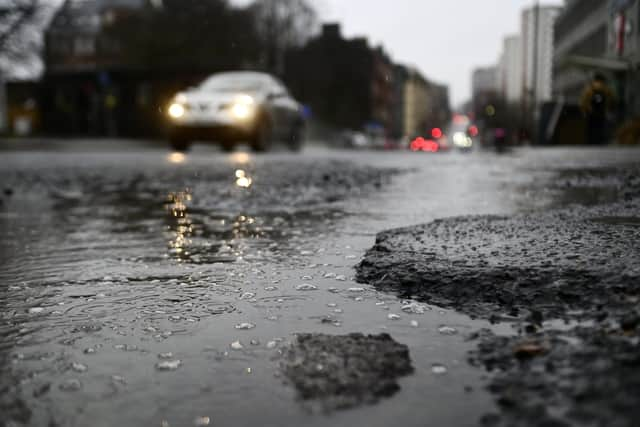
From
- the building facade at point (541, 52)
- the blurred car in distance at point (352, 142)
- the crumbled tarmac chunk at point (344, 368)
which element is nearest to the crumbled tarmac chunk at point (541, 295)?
the crumbled tarmac chunk at point (344, 368)

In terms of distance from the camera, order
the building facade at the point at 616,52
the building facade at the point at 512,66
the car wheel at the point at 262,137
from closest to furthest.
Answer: the building facade at the point at 616,52, the car wheel at the point at 262,137, the building facade at the point at 512,66

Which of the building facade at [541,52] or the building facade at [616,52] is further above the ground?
the building facade at [541,52]

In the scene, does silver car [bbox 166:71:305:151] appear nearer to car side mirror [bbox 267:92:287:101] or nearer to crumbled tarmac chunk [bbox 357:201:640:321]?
A: car side mirror [bbox 267:92:287:101]

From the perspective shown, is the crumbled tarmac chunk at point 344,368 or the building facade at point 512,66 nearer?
the crumbled tarmac chunk at point 344,368

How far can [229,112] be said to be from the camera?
14.5 m

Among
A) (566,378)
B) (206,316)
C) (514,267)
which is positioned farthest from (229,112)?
(566,378)

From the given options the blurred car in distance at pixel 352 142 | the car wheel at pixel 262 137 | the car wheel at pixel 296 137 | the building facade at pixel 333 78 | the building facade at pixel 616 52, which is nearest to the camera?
the building facade at pixel 616 52

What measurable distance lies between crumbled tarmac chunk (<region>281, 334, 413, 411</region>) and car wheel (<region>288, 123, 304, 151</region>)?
15.8 meters

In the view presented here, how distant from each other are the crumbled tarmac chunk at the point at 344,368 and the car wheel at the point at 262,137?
13229 mm

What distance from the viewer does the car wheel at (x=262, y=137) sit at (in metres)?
15.1

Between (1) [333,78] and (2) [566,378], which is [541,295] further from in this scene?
(1) [333,78]

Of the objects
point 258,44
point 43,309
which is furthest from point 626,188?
point 258,44

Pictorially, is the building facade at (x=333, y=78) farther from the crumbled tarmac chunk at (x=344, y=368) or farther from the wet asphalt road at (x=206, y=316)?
the crumbled tarmac chunk at (x=344, y=368)

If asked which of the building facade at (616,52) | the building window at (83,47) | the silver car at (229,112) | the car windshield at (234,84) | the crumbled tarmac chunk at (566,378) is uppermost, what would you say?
the building window at (83,47)
